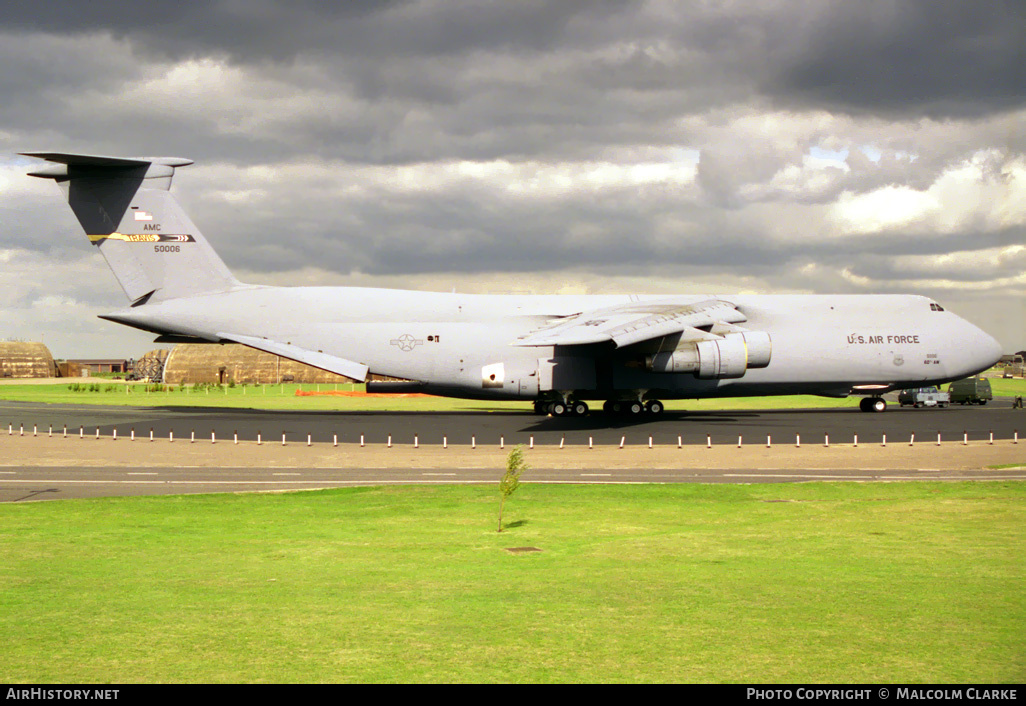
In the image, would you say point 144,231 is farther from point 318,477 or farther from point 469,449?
point 318,477

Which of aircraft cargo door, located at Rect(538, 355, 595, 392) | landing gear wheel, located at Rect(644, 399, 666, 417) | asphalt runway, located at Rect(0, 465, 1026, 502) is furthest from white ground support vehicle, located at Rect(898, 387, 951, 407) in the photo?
asphalt runway, located at Rect(0, 465, 1026, 502)

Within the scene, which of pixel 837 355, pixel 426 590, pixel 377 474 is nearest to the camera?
pixel 426 590

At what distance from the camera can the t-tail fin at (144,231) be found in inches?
1555

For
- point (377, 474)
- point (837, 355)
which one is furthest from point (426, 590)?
point (837, 355)

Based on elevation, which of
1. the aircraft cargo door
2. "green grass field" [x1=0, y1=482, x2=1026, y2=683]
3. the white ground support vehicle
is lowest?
"green grass field" [x1=0, y1=482, x2=1026, y2=683]

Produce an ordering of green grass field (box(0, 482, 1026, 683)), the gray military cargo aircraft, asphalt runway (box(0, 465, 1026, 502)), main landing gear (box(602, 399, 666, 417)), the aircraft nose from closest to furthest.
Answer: green grass field (box(0, 482, 1026, 683))
asphalt runway (box(0, 465, 1026, 502))
the gray military cargo aircraft
main landing gear (box(602, 399, 666, 417))
the aircraft nose

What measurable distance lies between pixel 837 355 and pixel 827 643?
34342 millimetres

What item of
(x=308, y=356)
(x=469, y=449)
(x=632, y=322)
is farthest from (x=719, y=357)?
(x=308, y=356)

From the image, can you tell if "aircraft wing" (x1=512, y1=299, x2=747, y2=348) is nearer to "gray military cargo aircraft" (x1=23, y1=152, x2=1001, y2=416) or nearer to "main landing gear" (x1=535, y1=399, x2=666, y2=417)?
"gray military cargo aircraft" (x1=23, y1=152, x2=1001, y2=416)

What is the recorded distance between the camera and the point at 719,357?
34.7m

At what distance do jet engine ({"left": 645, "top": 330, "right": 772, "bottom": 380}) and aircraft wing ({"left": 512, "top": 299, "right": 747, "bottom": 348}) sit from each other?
946 mm

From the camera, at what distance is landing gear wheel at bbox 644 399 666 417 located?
132 feet
